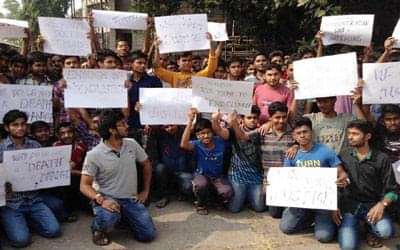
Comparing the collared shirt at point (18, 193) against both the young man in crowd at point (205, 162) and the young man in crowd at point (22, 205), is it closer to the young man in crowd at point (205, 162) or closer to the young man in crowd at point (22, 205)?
the young man in crowd at point (22, 205)

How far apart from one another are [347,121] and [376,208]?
38.7 inches

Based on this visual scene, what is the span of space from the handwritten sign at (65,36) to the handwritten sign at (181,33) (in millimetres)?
917

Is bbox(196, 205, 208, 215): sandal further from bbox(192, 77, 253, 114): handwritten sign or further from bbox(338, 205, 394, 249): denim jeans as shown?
bbox(338, 205, 394, 249): denim jeans

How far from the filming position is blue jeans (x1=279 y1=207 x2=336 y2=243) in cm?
458

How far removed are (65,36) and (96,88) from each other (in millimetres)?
933

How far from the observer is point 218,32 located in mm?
6309

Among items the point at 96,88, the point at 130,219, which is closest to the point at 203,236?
the point at 130,219

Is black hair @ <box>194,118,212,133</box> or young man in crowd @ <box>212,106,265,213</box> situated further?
young man in crowd @ <box>212,106,265,213</box>

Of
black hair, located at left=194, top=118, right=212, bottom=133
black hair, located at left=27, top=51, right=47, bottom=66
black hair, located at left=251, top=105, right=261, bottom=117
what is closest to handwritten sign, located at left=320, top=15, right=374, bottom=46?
black hair, located at left=251, top=105, right=261, bottom=117

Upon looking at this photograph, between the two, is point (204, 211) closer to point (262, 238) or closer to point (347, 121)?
point (262, 238)

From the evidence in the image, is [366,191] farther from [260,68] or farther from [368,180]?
[260,68]

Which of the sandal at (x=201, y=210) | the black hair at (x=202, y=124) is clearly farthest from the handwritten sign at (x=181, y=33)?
the sandal at (x=201, y=210)

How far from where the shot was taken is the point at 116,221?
450cm

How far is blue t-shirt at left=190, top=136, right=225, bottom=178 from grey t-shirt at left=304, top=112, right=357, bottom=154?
105 centimetres
